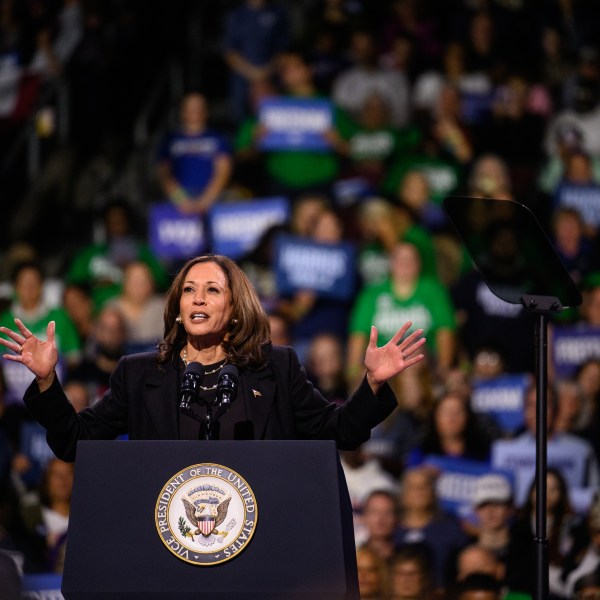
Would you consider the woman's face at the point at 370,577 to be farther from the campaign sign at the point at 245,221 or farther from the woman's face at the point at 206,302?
the campaign sign at the point at 245,221

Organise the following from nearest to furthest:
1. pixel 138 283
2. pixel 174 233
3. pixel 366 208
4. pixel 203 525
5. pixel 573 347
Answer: pixel 203 525 → pixel 573 347 → pixel 138 283 → pixel 366 208 → pixel 174 233

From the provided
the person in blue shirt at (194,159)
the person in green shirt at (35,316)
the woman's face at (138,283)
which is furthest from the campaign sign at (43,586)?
the person in blue shirt at (194,159)

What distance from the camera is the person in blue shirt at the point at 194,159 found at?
8617 mm

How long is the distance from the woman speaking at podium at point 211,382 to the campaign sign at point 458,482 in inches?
108

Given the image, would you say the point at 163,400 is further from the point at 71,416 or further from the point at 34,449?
the point at 34,449

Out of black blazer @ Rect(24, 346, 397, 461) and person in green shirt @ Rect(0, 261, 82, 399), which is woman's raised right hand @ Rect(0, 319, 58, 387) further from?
person in green shirt @ Rect(0, 261, 82, 399)

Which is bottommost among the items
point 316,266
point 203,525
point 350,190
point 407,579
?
point 407,579

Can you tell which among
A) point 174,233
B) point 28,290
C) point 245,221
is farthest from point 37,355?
point 174,233

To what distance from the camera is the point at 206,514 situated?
2900 millimetres

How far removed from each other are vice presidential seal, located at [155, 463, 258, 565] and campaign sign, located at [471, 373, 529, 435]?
3845mm

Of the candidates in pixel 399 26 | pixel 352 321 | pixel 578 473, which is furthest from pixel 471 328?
pixel 399 26

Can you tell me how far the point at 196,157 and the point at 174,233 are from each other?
2.14 feet

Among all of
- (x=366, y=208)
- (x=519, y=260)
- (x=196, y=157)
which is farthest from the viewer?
(x=196, y=157)

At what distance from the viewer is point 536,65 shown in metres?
9.31
